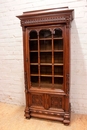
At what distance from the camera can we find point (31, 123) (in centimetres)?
216

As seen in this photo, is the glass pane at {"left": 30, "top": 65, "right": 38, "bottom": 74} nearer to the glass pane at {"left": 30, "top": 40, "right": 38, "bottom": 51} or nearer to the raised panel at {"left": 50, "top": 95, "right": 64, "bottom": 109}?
the glass pane at {"left": 30, "top": 40, "right": 38, "bottom": 51}

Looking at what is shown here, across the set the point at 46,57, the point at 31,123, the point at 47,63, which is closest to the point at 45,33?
the point at 46,57

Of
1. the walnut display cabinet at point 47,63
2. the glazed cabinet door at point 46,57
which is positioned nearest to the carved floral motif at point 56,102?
the walnut display cabinet at point 47,63

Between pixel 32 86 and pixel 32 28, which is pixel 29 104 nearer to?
pixel 32 86

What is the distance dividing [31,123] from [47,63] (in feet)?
3.49

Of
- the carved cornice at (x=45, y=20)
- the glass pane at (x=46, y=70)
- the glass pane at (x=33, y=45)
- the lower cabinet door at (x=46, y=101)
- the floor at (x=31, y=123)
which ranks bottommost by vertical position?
the floor at (x=31, y=123)

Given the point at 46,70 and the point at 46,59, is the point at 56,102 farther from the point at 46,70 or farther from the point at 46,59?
the point at 46,59

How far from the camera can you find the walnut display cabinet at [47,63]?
1.98 m

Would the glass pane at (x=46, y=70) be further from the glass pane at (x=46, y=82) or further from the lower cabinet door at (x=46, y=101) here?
the lower cabinet door at (x=46, y=101)

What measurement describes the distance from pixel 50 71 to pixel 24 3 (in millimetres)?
1447

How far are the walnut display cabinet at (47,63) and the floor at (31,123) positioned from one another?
0.30 feet

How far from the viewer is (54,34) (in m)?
2.04

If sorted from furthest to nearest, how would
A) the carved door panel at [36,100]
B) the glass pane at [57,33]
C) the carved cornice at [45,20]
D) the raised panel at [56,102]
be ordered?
the carved door panel at [36,100]
the raised panel at [56,102]
the glass pane at [57,33]
the carved cornice at [45,20]

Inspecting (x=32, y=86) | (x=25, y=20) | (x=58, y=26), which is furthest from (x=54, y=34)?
(x=32, y=86)
